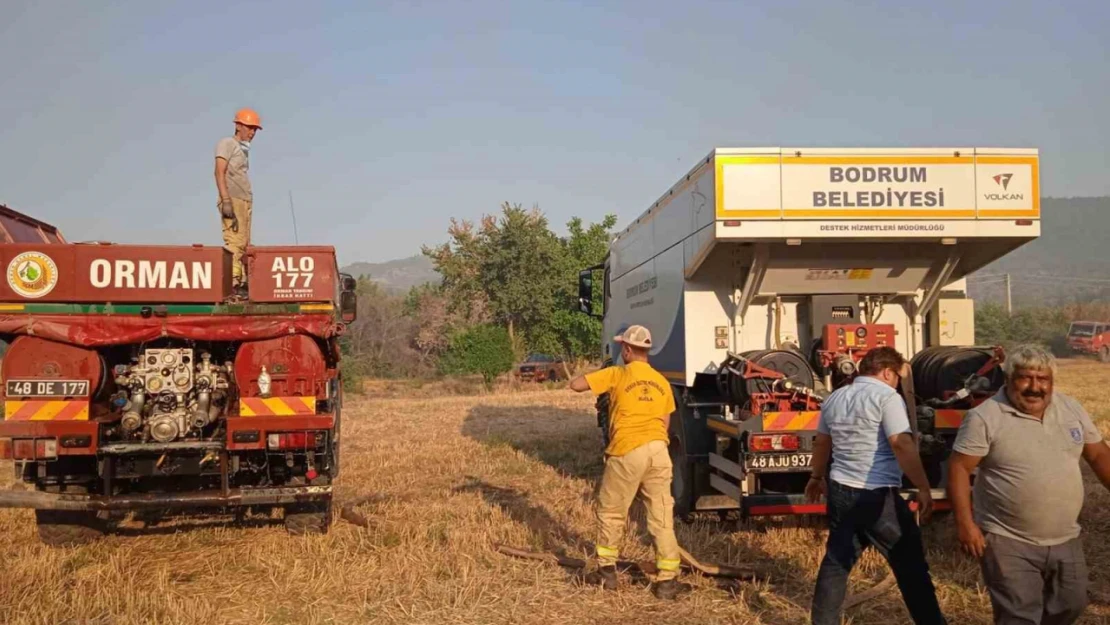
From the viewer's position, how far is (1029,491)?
381cm

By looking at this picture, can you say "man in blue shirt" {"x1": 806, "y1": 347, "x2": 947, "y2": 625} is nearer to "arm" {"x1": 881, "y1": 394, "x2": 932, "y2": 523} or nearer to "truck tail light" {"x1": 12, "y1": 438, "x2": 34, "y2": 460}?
"arm" {"x1": 881, "y1": 394, "x2": 932, "y2": 523}

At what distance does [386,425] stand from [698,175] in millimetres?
11364

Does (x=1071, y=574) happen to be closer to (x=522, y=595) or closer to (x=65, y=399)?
(x=522, y=595)

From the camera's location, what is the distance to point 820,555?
6.80 meters

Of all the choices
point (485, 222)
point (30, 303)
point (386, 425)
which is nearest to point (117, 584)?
point (30, 303)

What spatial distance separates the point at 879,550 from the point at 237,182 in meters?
6.39

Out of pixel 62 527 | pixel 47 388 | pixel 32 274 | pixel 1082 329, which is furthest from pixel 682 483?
pixel 1082 329

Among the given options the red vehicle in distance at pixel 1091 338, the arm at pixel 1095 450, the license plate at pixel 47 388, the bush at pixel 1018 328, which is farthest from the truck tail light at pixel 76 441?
the bush at pixel 1018 328

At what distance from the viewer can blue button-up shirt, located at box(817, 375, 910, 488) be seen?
4.58 m

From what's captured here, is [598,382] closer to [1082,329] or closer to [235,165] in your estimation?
[235,165]

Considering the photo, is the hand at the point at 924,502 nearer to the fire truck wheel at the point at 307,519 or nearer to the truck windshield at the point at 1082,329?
the fire truck wheel at the point at 307,519

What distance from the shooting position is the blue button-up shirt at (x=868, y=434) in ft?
15.0

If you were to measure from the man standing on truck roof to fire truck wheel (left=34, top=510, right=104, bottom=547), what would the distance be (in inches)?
97.7

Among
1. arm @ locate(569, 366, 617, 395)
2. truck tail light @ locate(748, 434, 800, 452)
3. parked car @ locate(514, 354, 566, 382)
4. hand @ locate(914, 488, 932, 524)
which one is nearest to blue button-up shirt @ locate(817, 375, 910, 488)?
hand @ locate(914, 488, 932, 524)
